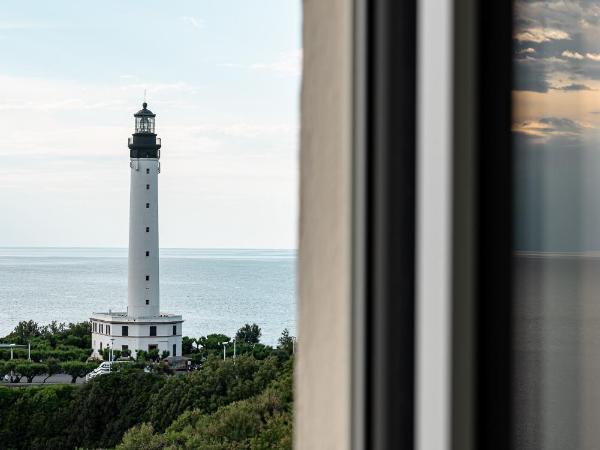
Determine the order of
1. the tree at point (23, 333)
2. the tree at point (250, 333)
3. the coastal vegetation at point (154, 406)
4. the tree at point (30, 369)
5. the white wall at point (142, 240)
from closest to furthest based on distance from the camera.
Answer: the coastal vegetation at point (154, 406), the tree at point (30, 369), the tree at point (23, 333), the tree at point (250, 333), the white wall at point (142, 240)

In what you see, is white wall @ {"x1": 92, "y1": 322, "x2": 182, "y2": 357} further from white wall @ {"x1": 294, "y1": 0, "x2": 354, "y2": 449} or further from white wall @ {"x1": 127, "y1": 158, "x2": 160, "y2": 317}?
white wall @ {"x1": 294, "y1": 0, "x2": 354, "y2": 449}

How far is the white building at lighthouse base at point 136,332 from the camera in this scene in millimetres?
13180

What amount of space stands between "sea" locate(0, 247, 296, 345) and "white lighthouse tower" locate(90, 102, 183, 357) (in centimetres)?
67

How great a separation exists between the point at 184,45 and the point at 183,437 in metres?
12.9

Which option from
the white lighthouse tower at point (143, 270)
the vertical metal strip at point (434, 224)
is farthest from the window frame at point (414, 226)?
the white lighthouse tower at point (143, 270)

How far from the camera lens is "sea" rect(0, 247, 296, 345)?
15625 millimetres

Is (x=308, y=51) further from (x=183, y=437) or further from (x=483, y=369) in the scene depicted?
(x=183, y=437)

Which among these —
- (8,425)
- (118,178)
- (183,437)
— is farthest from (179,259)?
(183,437)

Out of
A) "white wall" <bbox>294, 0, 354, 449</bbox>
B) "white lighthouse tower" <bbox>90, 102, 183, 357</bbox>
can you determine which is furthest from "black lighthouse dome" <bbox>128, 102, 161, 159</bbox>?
"white wall" <bbox>294, 0, 354, 449</bbox>

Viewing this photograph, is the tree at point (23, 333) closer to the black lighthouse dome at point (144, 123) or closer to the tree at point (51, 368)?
the tree at point (51, 368)

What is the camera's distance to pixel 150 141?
1438 centimetres

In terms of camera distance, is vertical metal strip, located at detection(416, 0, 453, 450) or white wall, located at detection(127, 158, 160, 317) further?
white wall, located at detection(127, 158, 160, 317)

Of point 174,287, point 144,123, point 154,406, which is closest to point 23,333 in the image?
point 144,123

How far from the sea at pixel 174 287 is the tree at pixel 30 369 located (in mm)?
2914
